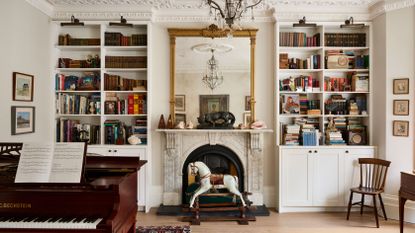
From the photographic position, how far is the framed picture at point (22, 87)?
139 inches

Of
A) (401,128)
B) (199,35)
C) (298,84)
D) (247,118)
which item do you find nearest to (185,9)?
(199,35)

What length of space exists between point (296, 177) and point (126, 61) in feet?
9.81

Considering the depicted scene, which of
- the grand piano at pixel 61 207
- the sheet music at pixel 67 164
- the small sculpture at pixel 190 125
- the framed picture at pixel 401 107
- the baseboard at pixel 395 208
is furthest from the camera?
the small sculpture at pixel 190 125

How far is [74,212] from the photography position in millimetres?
2029

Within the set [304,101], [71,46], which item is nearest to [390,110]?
[304,101]

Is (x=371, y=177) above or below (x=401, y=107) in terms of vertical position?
below

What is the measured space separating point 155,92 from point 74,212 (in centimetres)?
273

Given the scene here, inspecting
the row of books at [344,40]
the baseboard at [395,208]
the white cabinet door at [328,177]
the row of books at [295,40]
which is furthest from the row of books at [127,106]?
the baseboard at [395,208]

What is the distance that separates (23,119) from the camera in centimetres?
371

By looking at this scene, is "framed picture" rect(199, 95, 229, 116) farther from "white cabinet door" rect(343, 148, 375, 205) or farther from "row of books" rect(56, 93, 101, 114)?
"white cabinet door" rect(343, 148, 375, 205)

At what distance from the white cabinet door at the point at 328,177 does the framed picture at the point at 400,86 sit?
3.65ft

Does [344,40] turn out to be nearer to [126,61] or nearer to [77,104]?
[126,61]

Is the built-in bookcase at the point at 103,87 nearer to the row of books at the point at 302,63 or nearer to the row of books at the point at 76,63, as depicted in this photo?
the row of books at the point at 76,63

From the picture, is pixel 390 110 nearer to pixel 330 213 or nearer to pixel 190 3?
pixel 330 213
